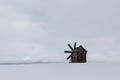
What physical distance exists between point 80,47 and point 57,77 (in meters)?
11.6

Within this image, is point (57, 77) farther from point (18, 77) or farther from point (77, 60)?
point (77, 60)

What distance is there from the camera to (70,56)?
1681cm

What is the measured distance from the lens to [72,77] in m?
3.59

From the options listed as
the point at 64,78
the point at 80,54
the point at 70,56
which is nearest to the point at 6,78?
the point at 64,78

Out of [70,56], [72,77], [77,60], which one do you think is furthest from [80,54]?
[72,77]

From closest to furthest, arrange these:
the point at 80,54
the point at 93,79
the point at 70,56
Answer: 1. the point at 93,79
2. the point at 80,54
3. the point at 70,56

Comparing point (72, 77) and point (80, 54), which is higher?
point (80, 54)

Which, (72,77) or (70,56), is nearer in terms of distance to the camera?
(72,77)

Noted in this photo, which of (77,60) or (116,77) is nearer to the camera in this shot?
(116,77)

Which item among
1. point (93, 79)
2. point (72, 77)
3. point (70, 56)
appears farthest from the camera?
point (70, 56)

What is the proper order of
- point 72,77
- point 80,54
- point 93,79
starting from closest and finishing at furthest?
point 93,79 < point 72,77 < point 80,54

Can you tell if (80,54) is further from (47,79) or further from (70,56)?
(47,79)

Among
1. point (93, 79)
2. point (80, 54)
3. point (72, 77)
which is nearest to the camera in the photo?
point (93, 79)

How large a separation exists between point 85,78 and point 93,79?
0.48 feet
